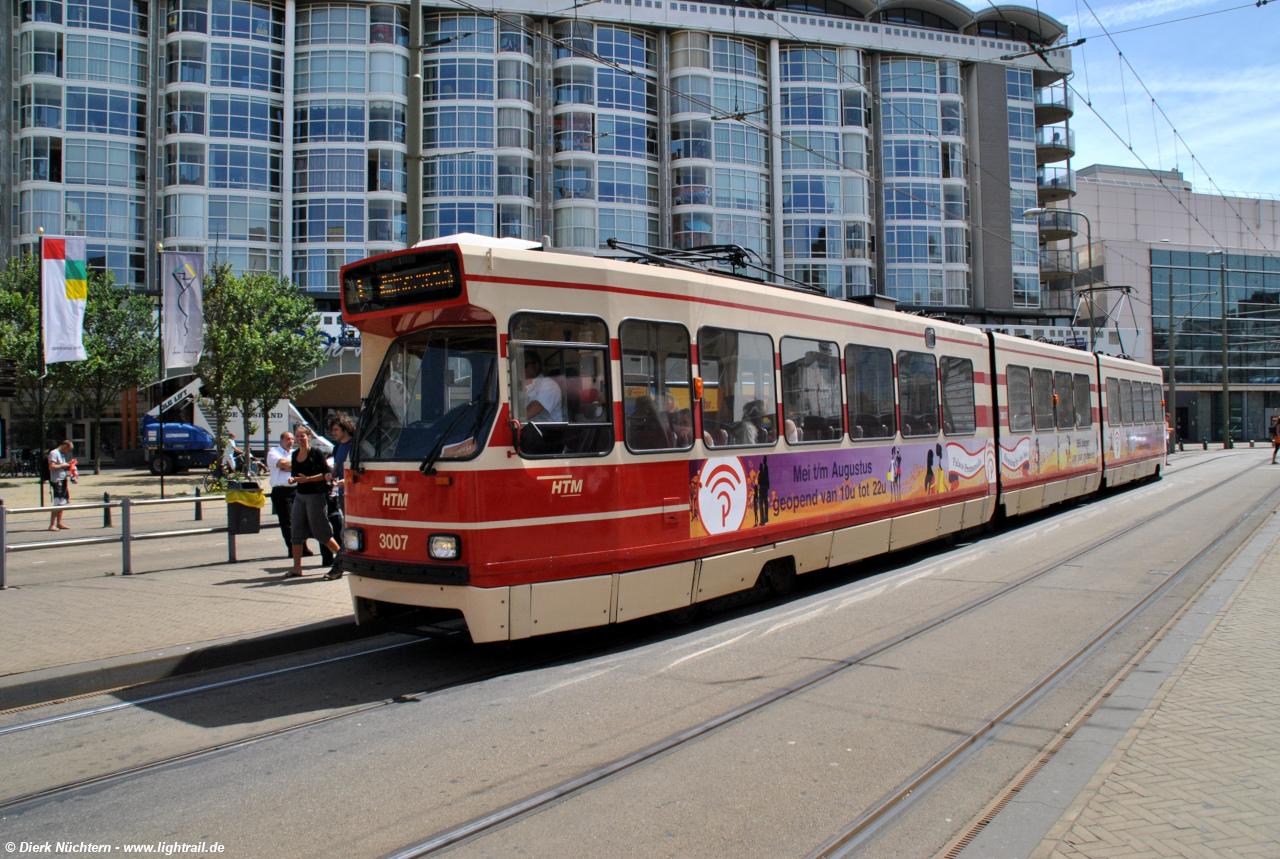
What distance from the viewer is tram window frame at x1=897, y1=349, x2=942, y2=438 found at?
11.2m

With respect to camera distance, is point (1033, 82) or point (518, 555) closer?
point (518, 555)

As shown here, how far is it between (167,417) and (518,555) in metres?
40.5

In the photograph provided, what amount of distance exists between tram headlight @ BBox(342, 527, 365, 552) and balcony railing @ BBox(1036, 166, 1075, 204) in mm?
61150

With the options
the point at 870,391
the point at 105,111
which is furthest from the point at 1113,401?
the point at 105,111

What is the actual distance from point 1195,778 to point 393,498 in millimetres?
5244

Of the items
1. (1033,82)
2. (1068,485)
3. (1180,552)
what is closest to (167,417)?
(1068,485)

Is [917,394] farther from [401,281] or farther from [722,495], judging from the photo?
[401,281]

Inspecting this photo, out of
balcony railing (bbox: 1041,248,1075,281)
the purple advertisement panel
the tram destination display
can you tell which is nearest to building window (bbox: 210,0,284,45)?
the purple advertisement panel

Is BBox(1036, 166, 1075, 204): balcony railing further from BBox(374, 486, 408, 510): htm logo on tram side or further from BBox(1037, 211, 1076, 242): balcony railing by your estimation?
BBox(374, 486, 408, 510): htm logo on tram side

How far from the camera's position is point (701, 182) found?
49156mm

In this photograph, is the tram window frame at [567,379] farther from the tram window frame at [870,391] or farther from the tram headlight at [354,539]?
the tram window frame at [870,391]

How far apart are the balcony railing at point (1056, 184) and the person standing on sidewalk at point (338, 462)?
58657mm

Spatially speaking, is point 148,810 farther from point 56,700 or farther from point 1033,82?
point 1033,82

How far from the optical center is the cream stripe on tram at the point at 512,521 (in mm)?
6348
